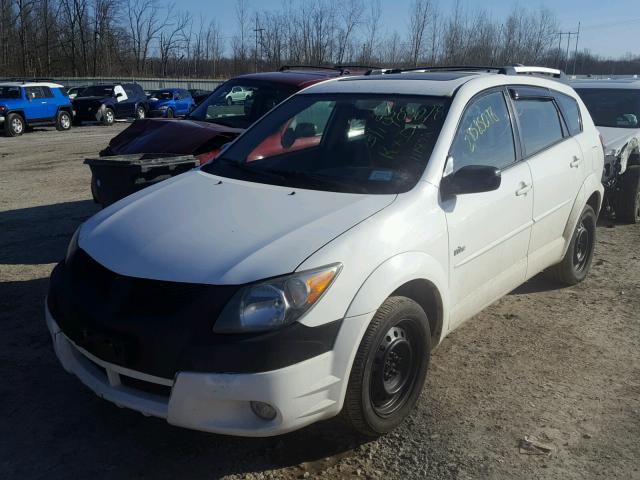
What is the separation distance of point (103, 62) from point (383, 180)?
54.5 metres

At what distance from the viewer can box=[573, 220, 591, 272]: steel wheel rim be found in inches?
211

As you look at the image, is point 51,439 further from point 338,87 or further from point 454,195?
point 338,87

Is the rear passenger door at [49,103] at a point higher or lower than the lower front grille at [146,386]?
higher

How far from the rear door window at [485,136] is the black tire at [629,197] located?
4186 millimetres

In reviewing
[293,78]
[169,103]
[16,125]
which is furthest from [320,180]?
[169,103]

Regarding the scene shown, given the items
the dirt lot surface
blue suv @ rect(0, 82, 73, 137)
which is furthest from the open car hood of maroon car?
blue suv @ rect(0, 82, 73, 137)

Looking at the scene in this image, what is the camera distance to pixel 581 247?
5.57 metres

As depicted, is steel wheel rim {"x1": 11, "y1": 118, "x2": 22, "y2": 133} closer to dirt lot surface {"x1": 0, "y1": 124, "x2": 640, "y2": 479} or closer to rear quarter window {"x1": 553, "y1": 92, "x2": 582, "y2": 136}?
dirt lot surface {"x1": 0, "y1": 124, "x2": 640, "y2": 479}

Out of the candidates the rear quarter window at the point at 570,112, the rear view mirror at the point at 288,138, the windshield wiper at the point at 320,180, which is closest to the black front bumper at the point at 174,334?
the windshield wiper at the point at 320,180

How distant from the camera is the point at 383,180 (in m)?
3.54

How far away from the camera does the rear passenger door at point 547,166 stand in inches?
173

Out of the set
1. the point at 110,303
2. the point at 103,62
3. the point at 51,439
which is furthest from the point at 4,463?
the point at 103,62

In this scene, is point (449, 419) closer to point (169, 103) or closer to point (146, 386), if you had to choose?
point (146, 386)

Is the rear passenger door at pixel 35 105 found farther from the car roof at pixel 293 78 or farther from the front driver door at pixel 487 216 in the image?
the front driver door at pixel 487 216
